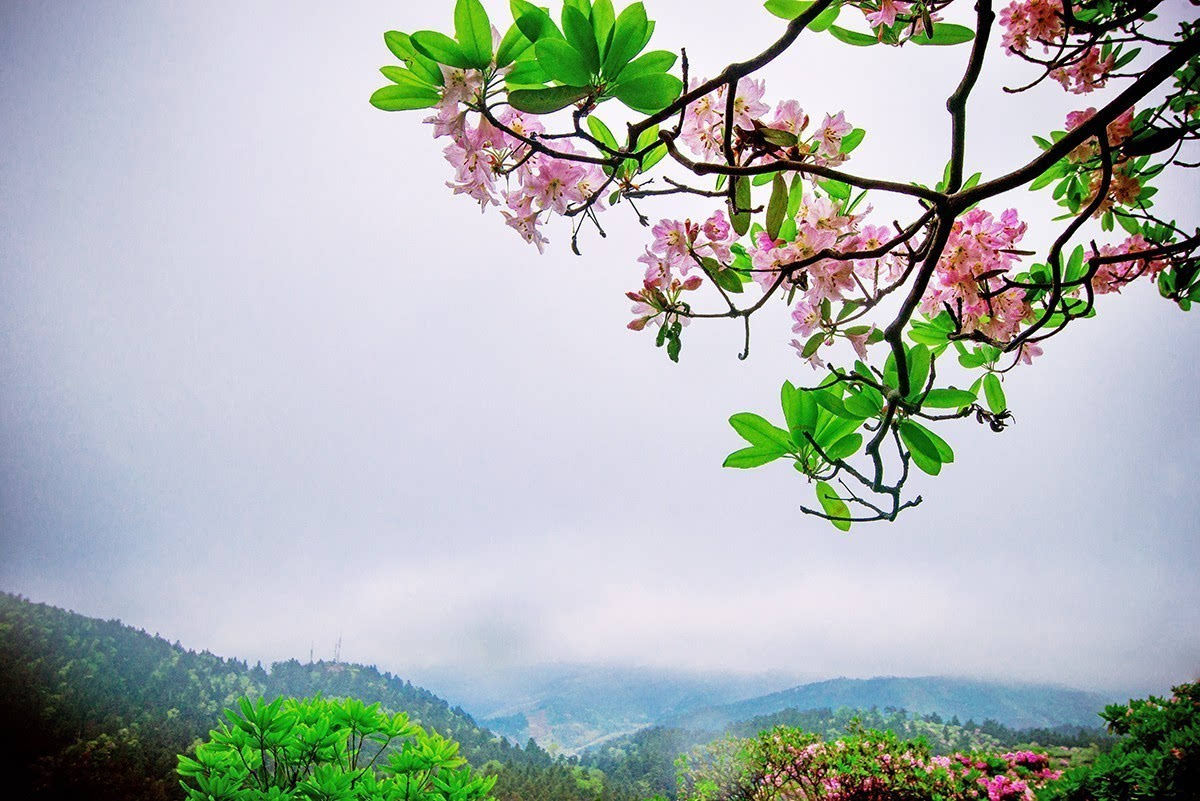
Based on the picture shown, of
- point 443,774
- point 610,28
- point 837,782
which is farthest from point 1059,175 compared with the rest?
point 837,782

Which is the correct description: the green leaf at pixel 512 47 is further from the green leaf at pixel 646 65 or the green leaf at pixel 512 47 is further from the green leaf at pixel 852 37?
the green leaf at pixel 852 37

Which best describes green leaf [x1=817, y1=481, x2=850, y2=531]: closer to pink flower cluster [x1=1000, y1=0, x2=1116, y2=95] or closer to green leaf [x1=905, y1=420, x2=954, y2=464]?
green leaf [x1=905, y1=420, x2=954, y2=464]

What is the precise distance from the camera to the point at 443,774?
2105mm

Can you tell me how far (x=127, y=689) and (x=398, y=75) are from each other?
13.1 metres

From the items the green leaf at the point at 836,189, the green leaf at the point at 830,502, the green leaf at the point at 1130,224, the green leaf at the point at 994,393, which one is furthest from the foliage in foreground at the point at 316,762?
the green leaf at the point at 1130,224

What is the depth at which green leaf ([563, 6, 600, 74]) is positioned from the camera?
0.47m

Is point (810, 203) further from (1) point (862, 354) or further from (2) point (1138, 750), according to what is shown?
(2) point (1138, 750)

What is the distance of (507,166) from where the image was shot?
640mm

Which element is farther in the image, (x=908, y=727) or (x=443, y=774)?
(x=908, y=727)

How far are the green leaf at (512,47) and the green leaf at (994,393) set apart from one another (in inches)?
32.2

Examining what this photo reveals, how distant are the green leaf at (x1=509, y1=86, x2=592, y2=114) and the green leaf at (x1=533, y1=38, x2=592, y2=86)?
2cm

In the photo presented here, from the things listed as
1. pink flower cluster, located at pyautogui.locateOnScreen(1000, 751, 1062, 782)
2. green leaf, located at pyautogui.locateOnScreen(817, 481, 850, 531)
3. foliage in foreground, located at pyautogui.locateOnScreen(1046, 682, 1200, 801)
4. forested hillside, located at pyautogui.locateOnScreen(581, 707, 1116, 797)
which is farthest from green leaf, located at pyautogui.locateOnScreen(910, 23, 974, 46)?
forested hillside, located at pyautogui.locateOnScreen(581, 707, 1116, 797)

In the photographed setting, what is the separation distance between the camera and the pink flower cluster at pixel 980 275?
0.76 meters

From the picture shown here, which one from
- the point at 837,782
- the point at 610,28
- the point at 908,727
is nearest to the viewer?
the point at 610,28
